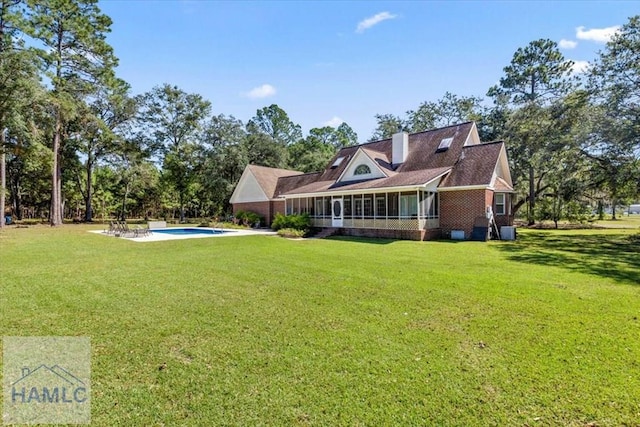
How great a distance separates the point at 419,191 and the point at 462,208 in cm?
284

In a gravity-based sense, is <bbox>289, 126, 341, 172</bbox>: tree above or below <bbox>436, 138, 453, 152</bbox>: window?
above

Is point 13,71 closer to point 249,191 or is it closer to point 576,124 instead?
point 249,191

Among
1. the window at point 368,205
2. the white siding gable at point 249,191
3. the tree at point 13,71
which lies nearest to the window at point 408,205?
the window at point 368,205

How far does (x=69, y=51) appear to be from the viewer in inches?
1004

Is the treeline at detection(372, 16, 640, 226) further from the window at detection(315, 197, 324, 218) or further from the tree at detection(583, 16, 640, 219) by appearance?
the window at detection(315, 197, 324, 218)

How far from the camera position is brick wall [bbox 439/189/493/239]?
55.9 feet

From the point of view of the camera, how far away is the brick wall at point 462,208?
17031 mm

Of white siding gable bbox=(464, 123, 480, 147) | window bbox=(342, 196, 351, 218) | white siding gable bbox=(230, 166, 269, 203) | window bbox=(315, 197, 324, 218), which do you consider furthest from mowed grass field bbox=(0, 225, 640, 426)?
white siding gable bbox=(230, 166, 269, 203)

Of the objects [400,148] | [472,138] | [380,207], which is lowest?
[380,207]

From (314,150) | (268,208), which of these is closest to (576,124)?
(268,208)

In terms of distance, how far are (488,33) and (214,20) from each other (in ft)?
38.1

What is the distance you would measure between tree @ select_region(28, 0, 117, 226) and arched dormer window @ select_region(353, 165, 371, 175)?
21806 millimetres

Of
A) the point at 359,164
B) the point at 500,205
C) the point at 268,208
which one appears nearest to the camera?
the point at 500,205

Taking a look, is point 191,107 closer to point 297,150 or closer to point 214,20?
point 297,150
